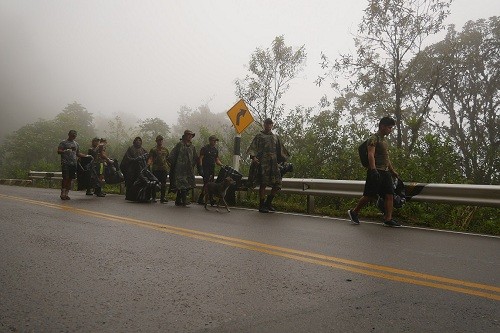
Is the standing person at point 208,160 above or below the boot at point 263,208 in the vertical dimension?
above

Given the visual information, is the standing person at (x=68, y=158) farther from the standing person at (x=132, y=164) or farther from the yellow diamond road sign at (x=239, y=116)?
the yellow diamond road sign at (x=239, y=116)

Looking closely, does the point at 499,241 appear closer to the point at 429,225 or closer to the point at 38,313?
the point at 429,225

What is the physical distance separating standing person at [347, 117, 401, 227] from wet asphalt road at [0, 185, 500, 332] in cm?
125

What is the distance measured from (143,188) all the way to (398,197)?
6.57 metres

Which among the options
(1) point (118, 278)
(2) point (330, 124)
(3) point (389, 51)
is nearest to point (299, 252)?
(1) point (118, 278)

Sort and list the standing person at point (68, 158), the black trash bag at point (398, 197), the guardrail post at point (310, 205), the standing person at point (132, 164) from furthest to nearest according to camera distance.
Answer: the standing person at point (132, 164), the standing person at point (68, 158), the guardrail post at point (310, 205), the black trash bag at point (398, 197)

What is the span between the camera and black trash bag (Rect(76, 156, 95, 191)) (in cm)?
1314

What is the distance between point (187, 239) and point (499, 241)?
13.9 ft

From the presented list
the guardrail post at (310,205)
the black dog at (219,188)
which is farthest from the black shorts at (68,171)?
the guardrail post at (310,205)

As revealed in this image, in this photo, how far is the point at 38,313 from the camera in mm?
2430

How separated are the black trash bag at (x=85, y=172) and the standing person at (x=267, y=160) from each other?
6144 mm

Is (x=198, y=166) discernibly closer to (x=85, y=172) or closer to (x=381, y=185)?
(x=85, y=172)

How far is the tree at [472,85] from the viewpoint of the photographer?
78.3ft

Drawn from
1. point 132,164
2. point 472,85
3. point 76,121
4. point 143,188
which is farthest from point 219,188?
point 76,121
